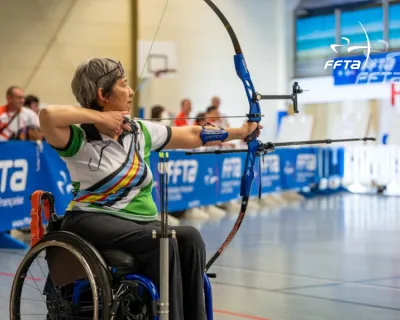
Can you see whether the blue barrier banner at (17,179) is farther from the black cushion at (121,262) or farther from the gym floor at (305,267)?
the black cushion at (121,262)

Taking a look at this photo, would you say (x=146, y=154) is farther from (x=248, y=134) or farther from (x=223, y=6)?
(x=223, y=6)

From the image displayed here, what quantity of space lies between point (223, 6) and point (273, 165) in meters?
4.04

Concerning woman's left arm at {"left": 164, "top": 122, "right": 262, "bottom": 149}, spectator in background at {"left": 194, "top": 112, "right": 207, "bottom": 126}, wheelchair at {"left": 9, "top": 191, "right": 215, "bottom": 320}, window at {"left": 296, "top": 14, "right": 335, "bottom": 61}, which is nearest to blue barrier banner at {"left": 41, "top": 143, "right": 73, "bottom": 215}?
spectator in background at {"left": 194, "top": 112, "right": 207, "bottom": 126}

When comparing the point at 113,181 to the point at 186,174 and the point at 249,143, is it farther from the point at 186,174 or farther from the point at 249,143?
the point at 186,174

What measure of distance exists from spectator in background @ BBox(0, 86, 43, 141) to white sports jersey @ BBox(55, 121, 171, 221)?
466 cm

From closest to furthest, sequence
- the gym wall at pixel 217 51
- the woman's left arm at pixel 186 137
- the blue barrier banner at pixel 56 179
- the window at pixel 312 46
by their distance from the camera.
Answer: the woman's left arm at pixel 186 137
the blue barrier banner at pixel 56 179
the window at pixel 312 46
the gym wall at pixel 217 51

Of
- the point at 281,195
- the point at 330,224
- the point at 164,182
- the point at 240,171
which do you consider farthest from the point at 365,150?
the point at 164,182

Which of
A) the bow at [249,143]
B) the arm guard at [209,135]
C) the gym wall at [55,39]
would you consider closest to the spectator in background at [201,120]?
the arm guard at [209,135]

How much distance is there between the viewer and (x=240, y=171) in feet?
30.2

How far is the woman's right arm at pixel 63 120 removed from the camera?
8.41 feet

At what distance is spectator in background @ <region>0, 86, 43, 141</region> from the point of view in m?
7.25

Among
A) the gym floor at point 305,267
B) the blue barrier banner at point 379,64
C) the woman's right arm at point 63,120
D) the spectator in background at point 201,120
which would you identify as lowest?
the gym floor at point 305,267

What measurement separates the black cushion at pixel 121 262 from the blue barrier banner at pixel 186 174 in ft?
3.18

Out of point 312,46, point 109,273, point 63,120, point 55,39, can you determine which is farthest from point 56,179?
point 312,46
